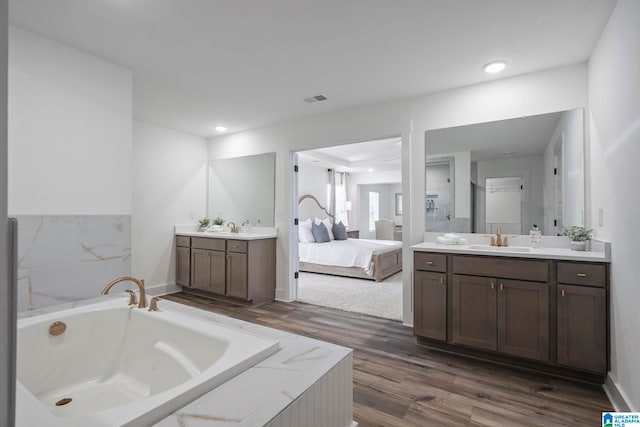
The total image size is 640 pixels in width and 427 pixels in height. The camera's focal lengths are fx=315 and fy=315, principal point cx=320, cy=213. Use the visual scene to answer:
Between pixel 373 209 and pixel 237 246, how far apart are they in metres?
7.05

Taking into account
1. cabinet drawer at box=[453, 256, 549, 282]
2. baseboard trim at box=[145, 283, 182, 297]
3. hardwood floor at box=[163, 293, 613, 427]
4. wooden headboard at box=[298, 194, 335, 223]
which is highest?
wooden headboard at box=[298, 194, 335, 223]

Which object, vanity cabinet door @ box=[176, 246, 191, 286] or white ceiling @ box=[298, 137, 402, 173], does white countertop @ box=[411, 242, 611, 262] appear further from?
white ceiling @ box=[298, 137, 402, 173]

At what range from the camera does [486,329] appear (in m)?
2.50

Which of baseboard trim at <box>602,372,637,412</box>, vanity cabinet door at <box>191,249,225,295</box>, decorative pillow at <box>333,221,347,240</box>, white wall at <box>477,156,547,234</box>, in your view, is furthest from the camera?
decorative pillow at <box>333,221,347,240</box>

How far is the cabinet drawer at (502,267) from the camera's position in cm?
232

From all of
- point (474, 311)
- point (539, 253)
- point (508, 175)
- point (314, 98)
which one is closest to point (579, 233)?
point (539, 253)

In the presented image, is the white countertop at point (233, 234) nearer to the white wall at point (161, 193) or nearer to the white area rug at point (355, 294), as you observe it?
the white wall at point (161, 193)

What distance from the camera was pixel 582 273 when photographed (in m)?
2.18

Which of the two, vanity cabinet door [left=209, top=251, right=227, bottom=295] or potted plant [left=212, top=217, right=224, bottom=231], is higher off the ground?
potted plant [left=212, top=217, right=224, bottom=231]

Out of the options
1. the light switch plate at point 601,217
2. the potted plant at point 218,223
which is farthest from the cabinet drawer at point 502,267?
the potted plant at point 218,223

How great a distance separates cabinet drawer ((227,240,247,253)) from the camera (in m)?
4.00

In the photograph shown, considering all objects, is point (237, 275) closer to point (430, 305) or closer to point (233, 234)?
point (233, 234)

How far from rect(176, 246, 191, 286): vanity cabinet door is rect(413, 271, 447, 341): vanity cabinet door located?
129 inches

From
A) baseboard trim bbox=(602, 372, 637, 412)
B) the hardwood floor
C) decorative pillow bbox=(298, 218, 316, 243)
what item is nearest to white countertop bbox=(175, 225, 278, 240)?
the hardwood floor
